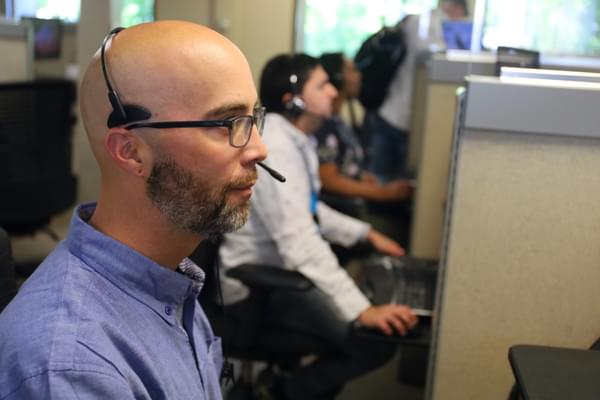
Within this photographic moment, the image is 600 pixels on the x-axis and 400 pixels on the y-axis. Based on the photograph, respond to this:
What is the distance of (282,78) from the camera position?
2027 mm

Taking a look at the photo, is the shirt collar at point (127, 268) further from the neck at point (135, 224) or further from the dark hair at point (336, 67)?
the dark hair at point (336, 67)

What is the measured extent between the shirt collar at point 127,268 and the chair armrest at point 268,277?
2.49 ft

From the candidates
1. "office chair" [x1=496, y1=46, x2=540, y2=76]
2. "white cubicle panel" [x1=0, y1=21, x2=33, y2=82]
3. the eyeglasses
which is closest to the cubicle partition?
"office chair" [x1=496, y1=46, x2=540, y2=76]

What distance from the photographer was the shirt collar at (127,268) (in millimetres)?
841

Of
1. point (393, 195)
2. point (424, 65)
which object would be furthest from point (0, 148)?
point (424, 65)

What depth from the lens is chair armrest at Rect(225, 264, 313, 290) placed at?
166 centimetres

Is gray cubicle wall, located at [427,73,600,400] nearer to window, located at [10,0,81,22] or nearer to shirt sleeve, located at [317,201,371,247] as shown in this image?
shirt sleeve, located at [317,201,371,247]

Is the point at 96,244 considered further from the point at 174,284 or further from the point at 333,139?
the point at 333,139

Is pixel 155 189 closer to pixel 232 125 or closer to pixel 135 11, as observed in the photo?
pixel 232 125

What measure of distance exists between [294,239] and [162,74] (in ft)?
3.28

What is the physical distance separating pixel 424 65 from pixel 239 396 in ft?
5.51

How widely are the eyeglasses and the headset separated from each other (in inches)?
41.7

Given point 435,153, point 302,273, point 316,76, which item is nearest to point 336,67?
point 435,153

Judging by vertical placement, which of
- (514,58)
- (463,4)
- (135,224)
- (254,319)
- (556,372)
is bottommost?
(254,319)
